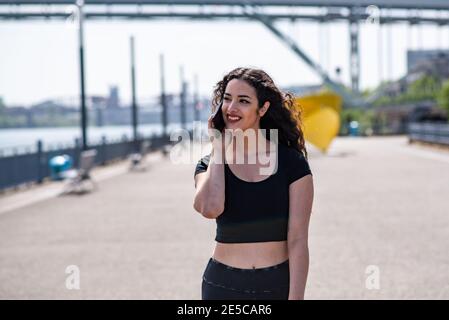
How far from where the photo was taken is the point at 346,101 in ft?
177

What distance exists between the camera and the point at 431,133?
115 ft

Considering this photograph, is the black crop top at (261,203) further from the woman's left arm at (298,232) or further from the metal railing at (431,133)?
the metal railing at (431,133)

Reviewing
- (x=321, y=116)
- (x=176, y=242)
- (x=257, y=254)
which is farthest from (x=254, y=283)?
(x=321, y=116)

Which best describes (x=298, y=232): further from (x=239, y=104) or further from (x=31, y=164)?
(x=31, y=164)

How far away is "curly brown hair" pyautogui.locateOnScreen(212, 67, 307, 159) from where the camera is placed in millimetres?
2578

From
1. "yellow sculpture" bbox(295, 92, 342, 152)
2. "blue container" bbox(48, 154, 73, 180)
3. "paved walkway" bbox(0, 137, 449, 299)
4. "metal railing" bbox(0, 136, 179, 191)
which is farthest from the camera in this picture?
"yellow sculpture" bbox(295, 92, 342, 152)

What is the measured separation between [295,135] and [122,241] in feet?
24.2

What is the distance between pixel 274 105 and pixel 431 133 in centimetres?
3379

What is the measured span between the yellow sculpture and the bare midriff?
27.5 meters

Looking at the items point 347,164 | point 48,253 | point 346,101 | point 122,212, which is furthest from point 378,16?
point 48,253

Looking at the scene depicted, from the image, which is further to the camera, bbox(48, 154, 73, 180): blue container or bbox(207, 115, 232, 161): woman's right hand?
bbox(48, 154, 73, 180): blue container

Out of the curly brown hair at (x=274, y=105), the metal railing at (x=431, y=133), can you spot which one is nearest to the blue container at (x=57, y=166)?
the metal railing at (x=431, y=133)

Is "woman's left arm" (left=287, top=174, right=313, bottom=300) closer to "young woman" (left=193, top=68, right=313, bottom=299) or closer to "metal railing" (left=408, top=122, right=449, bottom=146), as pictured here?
"young woman" (left=193, top=68, right=313, bottom=299)

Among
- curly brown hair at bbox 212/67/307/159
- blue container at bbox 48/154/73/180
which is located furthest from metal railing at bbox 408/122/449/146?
curly brown hair at bbox 212/67/307/159
